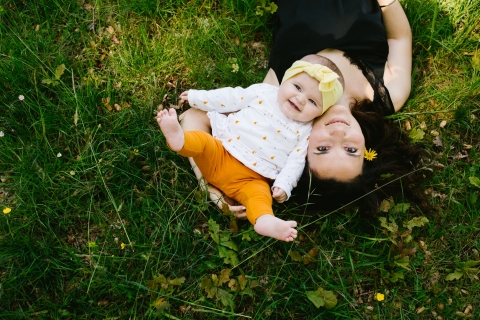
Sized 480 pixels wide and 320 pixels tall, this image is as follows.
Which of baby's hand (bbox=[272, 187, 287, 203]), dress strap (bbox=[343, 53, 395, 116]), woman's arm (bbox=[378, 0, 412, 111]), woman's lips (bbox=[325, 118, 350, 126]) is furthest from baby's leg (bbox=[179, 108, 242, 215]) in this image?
woman's arm (bbox=[378, 0, 412, 111])

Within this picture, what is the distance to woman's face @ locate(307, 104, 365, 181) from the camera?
302cm

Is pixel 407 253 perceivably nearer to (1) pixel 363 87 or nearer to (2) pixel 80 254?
(1) pixel 363 87

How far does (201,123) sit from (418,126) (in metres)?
1.99

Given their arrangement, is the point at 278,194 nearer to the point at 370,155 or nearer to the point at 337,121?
the point at 337,121

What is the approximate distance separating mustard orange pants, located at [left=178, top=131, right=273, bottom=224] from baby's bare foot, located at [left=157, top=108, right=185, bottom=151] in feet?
0.65

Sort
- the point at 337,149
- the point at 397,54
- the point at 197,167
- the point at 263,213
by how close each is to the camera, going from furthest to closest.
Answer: the point at 397,54 → the point at 197,167 → the point at 337,149 → the point at 263,213

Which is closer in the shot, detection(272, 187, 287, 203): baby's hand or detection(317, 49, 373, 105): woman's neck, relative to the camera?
detection(272, 187, 287, 203): baby's hand

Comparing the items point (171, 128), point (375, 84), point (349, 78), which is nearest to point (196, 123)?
point (171, 128)

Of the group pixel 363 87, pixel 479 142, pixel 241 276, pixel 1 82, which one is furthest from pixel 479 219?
pixel 1 82

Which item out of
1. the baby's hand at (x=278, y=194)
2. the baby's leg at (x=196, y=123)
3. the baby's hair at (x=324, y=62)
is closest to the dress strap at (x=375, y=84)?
the baby's hair at (x=324, y=62)

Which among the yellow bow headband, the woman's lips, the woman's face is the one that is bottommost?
the woman's face

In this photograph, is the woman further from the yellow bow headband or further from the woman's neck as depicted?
the yellow bow headband

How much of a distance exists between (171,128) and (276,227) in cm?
96

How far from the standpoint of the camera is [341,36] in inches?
133
